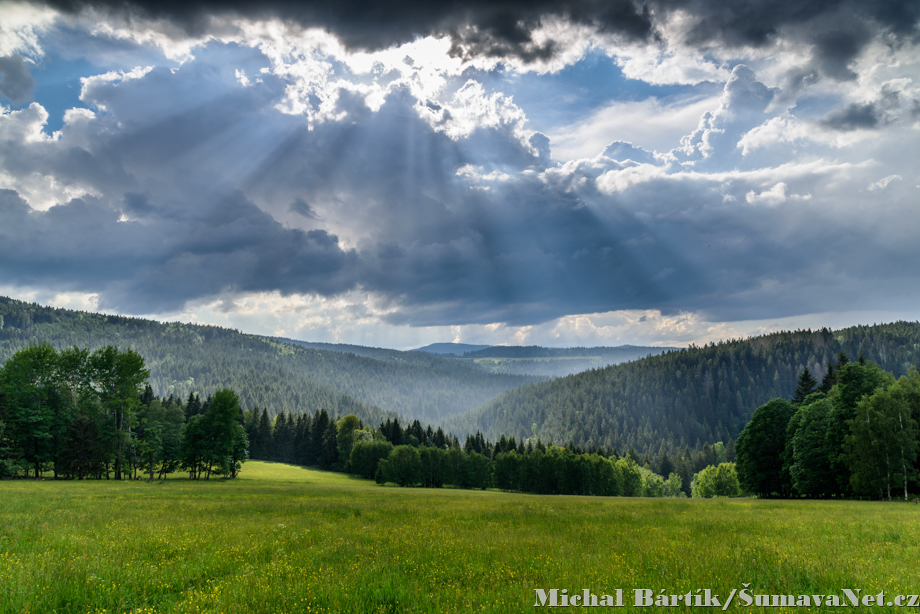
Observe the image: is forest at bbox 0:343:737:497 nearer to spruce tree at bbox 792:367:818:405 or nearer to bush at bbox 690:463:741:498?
bush at bbox 690:463:741:498

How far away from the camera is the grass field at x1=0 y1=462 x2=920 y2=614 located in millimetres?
8125

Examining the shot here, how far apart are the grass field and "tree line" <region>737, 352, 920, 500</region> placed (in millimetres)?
32082

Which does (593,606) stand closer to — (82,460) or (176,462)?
(82,460)

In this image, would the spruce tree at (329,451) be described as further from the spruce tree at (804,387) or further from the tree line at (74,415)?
the spruce tree at (804,387)

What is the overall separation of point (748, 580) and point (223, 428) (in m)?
71.7

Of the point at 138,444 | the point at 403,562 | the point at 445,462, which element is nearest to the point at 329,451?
the point at 445,462

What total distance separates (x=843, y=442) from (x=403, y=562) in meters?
54.9

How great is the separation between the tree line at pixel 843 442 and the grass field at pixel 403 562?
32082 millimetres

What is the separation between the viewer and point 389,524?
17797mm

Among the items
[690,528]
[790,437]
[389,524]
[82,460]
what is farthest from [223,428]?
[790,437]

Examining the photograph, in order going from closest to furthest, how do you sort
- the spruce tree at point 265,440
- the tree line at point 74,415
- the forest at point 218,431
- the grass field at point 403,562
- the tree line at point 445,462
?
the grass field at point 403,562, the forest at point 218,431, the tree line at point 74,415, the tree line at point 445,462, the spruce tree at point 265,440

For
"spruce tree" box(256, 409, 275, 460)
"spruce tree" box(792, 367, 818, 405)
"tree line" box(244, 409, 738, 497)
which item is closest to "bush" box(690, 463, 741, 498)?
"tree line" box(244, 409, 738, 497)

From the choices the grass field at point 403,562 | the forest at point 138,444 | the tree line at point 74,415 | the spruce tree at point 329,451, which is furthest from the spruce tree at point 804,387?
the spruce tree at point 329,451

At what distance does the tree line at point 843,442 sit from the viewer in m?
40.8
